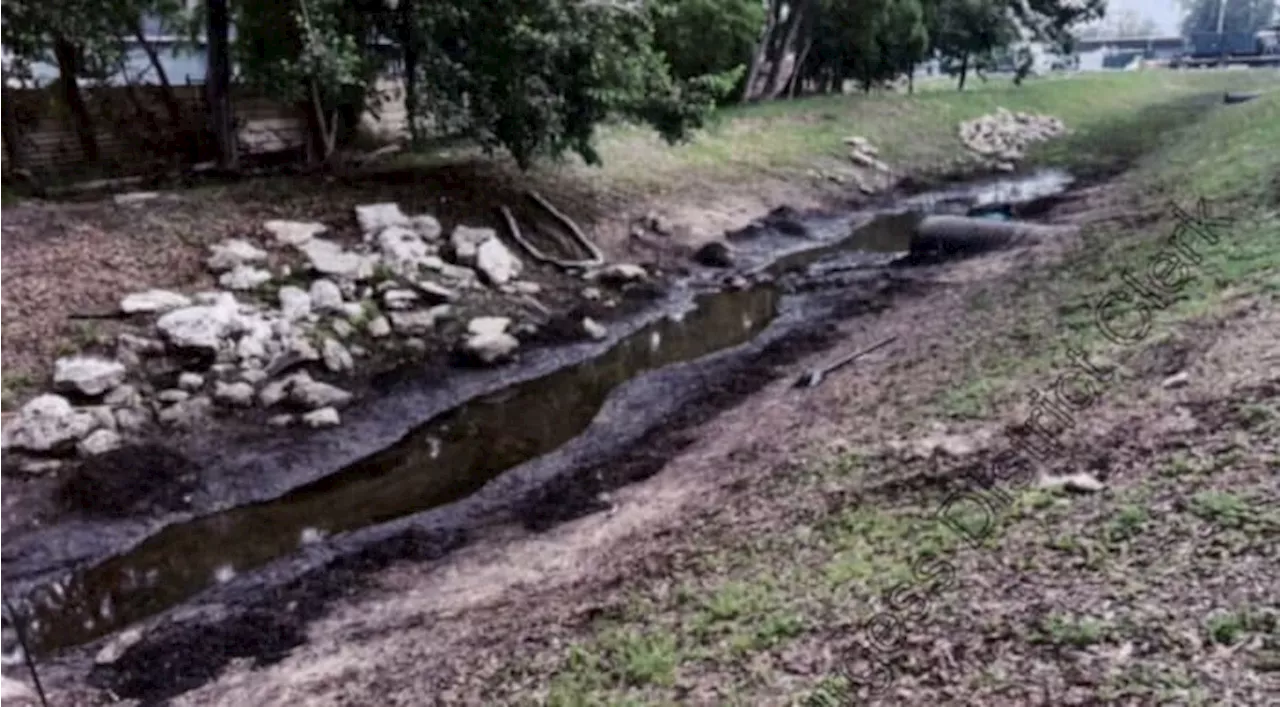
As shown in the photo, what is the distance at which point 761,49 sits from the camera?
2236cm

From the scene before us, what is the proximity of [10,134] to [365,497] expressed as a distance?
704 centimetres

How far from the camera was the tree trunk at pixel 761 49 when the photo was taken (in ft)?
72.2

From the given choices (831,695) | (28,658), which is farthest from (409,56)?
(831,695)

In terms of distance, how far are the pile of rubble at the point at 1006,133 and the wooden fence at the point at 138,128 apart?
44.9 feet

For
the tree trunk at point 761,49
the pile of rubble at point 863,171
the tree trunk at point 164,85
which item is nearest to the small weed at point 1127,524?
the tree trunk at point 164,85

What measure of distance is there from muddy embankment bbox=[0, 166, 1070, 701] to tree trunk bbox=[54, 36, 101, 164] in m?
5.88

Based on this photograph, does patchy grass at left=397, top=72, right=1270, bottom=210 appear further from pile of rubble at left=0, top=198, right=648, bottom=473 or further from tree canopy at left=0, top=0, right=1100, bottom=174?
pile of rubble at left=0, top=198, right=648, bottom=473

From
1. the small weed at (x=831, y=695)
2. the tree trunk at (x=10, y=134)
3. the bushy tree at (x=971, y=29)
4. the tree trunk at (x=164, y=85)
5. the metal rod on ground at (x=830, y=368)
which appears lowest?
the metal rod on ground at (x=830, y=368)

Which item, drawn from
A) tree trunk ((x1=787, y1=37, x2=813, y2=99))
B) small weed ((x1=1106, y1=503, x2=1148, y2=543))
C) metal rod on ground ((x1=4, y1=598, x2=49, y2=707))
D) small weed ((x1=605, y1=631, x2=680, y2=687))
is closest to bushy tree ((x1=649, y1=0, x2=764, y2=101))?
tree trunk ((x1=787, y1=37, x2=813, y2=99))

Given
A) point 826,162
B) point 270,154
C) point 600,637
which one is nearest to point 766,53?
point 826,162

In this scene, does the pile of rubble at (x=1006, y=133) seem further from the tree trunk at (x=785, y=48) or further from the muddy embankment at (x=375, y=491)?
the muddy embankment at (x=375, y=491)

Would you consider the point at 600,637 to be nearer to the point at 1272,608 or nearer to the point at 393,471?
the point at 1272,608

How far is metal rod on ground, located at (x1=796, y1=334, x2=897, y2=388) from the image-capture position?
25.8 feet

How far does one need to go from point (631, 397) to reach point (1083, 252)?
4330 millimetres
